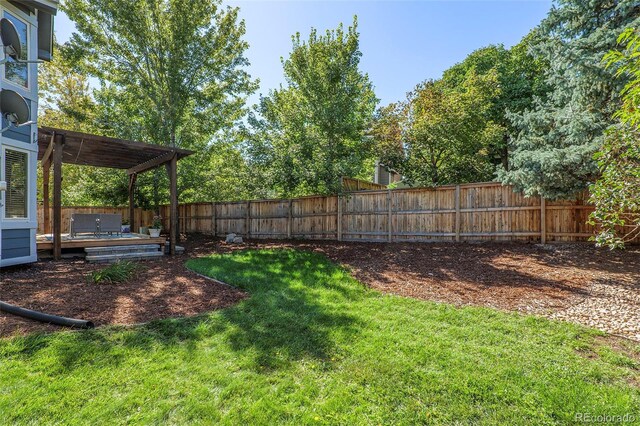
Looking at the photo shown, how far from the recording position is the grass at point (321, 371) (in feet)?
6.83

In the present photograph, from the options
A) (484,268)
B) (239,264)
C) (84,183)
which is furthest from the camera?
(84,183)

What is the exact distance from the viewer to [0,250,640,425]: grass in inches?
82.0

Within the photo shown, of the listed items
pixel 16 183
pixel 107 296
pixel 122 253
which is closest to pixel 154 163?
pixel 122 253

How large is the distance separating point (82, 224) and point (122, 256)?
2.10 metres

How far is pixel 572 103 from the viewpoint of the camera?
7020 mm

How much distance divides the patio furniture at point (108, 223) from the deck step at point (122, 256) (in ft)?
5.79

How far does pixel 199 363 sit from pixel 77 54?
628 inches

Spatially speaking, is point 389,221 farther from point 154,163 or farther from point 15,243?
point 15,243

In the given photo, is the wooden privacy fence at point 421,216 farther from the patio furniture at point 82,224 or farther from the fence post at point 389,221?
the patio furniture at point 82,224

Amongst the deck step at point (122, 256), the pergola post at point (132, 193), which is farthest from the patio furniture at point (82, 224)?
the pergola post at point (132, 193)

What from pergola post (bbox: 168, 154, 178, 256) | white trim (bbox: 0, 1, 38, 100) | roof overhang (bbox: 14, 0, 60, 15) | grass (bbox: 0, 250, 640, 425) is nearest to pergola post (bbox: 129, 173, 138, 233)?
pergola post (bbox: 168, 154, 178, 256)

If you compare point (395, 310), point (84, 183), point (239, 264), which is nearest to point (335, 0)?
point (239, 264)

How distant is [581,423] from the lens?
1.99m

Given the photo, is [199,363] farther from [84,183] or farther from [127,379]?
[84,183]
